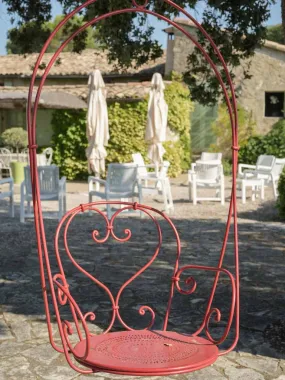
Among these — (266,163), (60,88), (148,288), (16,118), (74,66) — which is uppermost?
(74,66)

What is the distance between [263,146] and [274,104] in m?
2.73

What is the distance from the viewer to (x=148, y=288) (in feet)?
20.5

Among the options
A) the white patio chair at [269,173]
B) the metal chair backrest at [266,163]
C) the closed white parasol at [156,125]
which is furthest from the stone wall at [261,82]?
the white patio chair at [269,173]

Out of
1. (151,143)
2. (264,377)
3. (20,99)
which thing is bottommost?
(264,377)

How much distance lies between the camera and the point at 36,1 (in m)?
8.52

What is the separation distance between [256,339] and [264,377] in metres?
0.68

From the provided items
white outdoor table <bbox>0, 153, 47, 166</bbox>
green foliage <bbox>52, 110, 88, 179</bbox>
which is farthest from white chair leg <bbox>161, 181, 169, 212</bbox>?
green foliage <bbox>52, 110, 88, 179</bbox>

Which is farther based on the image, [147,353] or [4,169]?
[4,169]

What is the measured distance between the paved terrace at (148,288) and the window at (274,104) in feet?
40.6

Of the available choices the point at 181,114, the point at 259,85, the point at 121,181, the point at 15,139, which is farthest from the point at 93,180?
the point at 259,85

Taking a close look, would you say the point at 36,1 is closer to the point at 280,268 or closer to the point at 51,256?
the point at 51,256

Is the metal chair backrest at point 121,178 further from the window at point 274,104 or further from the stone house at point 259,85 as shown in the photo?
the window at point 274,104

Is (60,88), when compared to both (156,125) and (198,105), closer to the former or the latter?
(198,105)

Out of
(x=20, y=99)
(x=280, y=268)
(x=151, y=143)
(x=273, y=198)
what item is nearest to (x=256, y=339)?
(x=280, y=268)
